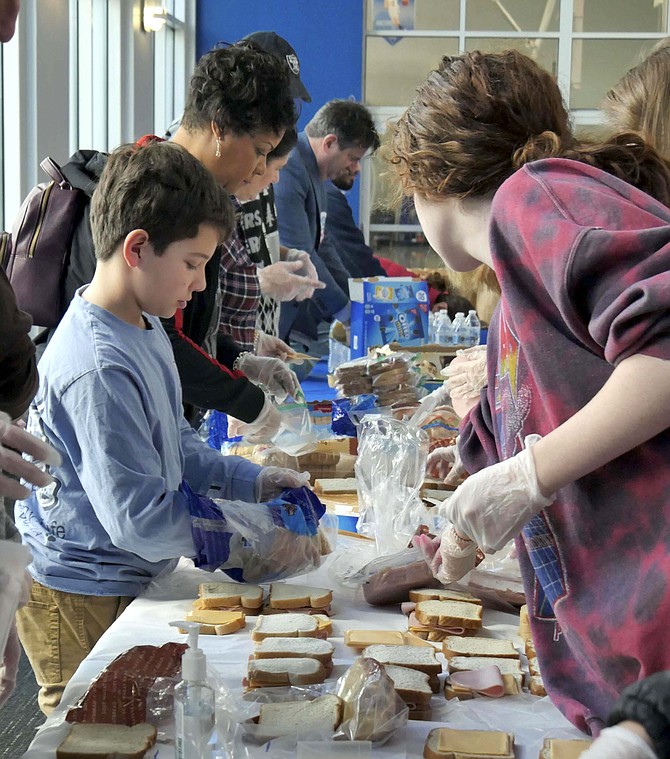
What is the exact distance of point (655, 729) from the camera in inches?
29.3

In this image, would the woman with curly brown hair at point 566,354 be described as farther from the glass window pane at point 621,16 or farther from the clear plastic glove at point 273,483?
the glass window pane at point 621,16

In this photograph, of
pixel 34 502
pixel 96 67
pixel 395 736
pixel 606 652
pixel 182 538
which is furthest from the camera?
pixel 96 67

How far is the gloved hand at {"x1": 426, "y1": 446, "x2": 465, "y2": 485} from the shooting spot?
2422 mm

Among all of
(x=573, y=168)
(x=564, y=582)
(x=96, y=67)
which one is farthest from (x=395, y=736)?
(x=96, y=67)

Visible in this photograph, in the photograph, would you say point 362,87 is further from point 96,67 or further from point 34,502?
point 34,502

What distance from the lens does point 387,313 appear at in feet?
14.0

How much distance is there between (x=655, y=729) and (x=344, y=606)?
1.02m

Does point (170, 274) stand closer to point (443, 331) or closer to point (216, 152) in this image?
point (216, 152)

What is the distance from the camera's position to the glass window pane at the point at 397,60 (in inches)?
355

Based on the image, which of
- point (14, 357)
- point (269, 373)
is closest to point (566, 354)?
point (14, 357)

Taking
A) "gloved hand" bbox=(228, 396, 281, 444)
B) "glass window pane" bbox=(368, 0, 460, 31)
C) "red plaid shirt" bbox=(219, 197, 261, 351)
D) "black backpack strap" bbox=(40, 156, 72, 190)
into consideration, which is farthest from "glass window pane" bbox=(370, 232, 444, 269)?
"black backpack strap" bbox=(40, 156, 72, 190)

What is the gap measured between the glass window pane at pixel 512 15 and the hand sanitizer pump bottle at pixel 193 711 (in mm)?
8807

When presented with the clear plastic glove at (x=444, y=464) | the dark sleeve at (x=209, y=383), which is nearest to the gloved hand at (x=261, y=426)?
the dark sleeve at (x=209, y=383)

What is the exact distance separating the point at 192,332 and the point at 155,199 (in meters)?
0.79
